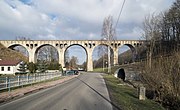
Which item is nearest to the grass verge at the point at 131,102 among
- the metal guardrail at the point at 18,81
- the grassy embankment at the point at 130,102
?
the grassy embankment at the point at 130,102

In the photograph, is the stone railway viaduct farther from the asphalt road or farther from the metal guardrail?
the asphalt road

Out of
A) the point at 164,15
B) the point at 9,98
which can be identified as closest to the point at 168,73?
the point at 9,98

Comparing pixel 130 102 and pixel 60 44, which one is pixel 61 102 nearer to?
pixel 130 102

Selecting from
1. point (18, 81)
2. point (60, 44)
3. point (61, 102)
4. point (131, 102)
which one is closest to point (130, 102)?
point (131, 102)

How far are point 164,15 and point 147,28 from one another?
22.2 metres

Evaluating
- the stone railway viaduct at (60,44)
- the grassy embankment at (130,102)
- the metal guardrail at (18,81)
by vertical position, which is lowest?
the grassy embankment at (130,102)

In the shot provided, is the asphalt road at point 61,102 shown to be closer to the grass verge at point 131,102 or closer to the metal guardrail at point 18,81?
the grass verge at point 131,102

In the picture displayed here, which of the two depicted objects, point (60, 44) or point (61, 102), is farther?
point (60, 44)

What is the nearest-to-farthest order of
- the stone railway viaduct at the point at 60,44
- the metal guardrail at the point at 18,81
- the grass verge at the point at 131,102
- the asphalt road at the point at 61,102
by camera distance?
the asphalt road at the point at 61,102
the grass verge at the point at 131,102
the metal guardrail at the point at 18,81
the stone railway viaduct at the point at 60,44

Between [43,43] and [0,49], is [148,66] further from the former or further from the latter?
[43,43]

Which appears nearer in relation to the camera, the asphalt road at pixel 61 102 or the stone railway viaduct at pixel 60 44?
the asphalt road at pixel 61 102

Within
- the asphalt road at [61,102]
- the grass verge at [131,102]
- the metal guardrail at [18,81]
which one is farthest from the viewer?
the metal guardrail at [18,81]

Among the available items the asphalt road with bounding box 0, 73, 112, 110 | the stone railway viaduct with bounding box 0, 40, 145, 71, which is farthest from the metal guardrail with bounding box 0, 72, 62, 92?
the stone railway viaduct with bounding box 0, 40, 145, 71

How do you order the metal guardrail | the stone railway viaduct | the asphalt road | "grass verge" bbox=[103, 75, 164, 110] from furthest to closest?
1. the stone railway viaduct
2. the metal guardrail
3. "grass verge" bbox=[103, 75, 164, 110]
4. the asphalt road
